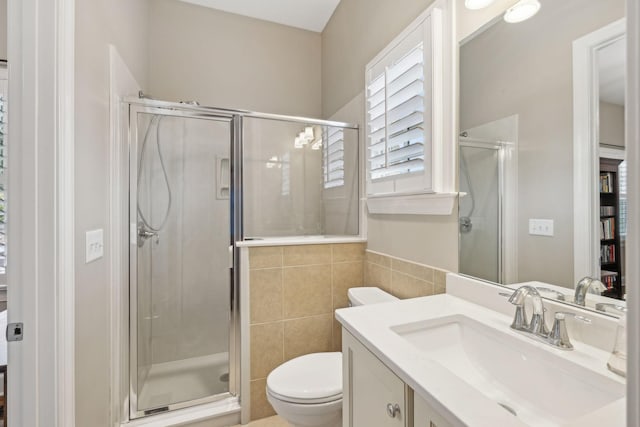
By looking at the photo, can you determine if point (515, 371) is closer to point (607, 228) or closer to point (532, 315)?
point (532, 315)

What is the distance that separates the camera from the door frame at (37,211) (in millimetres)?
812

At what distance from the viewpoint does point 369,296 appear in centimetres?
154

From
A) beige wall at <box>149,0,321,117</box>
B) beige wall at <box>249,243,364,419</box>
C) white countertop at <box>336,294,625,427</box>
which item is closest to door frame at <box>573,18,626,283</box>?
white countertop at <box>336,294,625,427</box>

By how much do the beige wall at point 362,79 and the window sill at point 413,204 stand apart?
1.4 inches

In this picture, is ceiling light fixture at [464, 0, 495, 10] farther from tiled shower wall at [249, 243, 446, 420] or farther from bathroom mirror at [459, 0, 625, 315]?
tiled shower wall at [249, 243, 446, 420]

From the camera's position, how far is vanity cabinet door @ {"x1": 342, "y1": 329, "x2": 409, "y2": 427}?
0.67m

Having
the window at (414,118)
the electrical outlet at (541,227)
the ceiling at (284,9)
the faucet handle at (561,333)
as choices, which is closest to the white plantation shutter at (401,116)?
the window at (414,118)

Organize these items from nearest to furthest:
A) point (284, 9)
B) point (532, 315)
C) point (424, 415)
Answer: point (424, 415), point (532, 315), point (284, 9)

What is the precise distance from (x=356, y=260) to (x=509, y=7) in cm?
142

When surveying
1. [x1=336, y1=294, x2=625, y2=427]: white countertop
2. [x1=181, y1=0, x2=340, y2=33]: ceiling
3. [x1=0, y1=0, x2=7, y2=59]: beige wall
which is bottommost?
[x1=336, y1=294, x2=625, y2=427]: white countertop

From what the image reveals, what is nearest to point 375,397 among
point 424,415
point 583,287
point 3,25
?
point 424,415

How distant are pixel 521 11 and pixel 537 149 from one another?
18.5 inches

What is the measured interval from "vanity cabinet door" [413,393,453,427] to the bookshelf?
0.57m

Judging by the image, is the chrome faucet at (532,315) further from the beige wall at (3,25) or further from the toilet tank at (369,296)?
the beige wall at (3,25)
